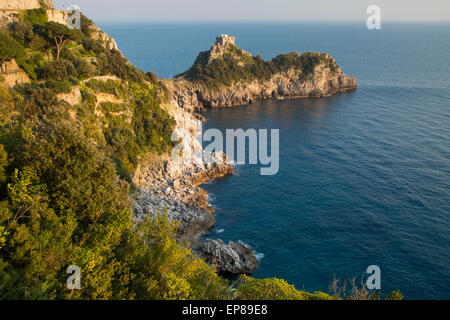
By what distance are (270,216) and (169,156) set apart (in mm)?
23968

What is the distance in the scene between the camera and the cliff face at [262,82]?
4380 inches

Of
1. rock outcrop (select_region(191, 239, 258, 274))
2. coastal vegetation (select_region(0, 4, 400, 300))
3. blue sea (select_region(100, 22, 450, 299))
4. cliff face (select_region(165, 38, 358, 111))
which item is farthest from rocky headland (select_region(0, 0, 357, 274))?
cliff face (select_region(165, 38, 358, 111))

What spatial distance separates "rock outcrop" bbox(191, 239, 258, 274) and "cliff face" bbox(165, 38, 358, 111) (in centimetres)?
7631

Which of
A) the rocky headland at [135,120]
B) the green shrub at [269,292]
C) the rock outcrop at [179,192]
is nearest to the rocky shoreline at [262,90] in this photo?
the rocky headland at [135,120]

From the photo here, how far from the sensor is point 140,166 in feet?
184

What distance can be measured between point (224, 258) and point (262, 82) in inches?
3645

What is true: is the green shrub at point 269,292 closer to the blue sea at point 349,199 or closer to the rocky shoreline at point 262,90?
the blue sea at point 349,199

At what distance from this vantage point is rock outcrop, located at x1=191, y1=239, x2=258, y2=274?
125 feet

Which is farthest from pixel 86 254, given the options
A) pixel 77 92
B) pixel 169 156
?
pixel 169 156

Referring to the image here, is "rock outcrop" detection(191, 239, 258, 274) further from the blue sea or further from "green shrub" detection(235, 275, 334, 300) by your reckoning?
"green shrub" detection(235, 275, 334, 300)

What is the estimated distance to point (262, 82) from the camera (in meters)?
120

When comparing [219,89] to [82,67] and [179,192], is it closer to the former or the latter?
[82,67]

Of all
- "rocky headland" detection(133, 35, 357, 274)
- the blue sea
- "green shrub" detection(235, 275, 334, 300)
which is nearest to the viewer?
"green shrub" detection(235, 275, 334, 300)

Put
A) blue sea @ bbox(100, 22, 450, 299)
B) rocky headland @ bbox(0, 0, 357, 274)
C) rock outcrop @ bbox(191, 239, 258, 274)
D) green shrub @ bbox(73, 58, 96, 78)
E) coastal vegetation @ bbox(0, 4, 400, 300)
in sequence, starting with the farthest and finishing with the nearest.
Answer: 1. green shrub @ bbox(73, 58, 96, 78)
2. rocky headland @ bbox(0, 0, 357, 274)
3. blue sea @ bbox(100, 22, 450, 299)
4. rock outcrop @ bbox(191, 239, 258, 274)
5. coastal vegetation @ bbox(0, 4, 400, 300)
